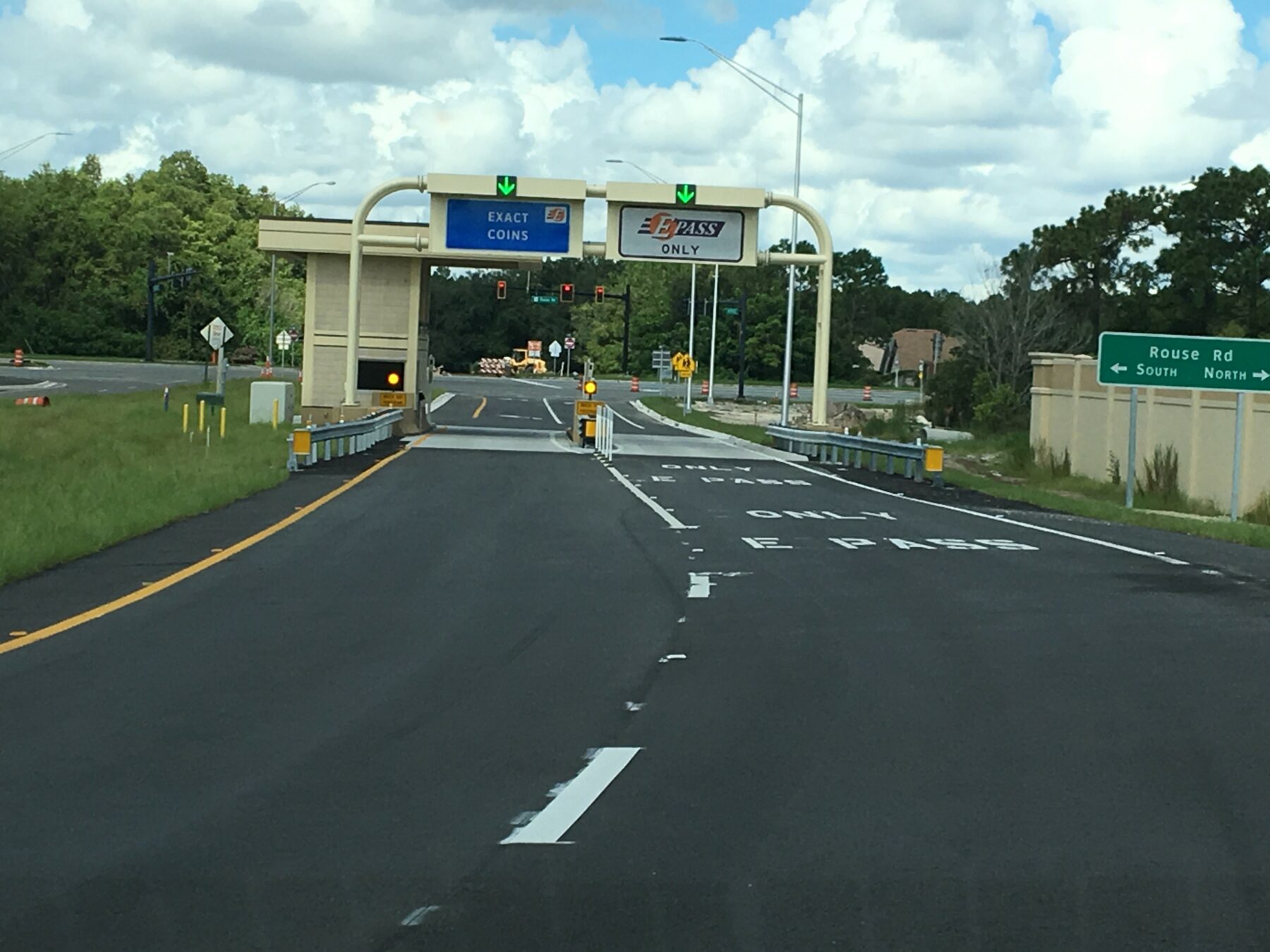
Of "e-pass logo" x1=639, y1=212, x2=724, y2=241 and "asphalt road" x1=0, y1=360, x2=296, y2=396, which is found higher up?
"e-pass logo" x1=639, y1=212, x2=724, y2=241

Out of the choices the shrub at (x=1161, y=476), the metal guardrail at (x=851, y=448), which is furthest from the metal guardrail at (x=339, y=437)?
the shrub at (x=1161, y=476)

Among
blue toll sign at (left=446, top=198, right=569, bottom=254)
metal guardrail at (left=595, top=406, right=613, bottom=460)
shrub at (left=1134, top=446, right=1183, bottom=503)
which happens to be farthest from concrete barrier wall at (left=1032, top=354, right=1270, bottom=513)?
blue toll sign at (left=446, top=198, right=569, bottom=254)

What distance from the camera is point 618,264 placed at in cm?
18788

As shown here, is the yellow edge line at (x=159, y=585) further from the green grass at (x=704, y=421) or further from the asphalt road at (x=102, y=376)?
the asphalt road at (x=102, y=376)

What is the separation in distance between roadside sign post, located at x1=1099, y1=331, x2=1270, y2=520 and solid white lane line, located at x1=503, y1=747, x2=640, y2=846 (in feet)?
72.7

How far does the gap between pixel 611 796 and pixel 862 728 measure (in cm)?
209

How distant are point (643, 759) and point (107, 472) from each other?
22.1 metres

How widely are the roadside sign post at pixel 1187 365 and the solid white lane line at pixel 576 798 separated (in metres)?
22.1

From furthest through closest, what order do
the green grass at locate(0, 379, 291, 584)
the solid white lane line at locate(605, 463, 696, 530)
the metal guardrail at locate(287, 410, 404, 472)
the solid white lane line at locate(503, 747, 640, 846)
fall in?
the metal guardrail at locate(287, 410, 404, 472), the solid white lane line at locate(605, 463, 696, 530), the green grass at locate(0, 379, 291, 584), the solid white lane line at locate(503, 747, 640, 846)

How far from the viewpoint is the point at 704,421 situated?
2795 inches

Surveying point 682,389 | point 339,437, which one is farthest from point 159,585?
point 682,389

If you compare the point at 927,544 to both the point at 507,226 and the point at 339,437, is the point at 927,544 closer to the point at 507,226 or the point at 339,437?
the point at 339,437

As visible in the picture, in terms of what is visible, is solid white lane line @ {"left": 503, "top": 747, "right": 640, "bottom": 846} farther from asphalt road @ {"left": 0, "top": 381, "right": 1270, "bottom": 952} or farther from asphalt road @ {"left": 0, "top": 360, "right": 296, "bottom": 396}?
asphalt road @ {"left": 0, "top": 360, "right": 296, "bottom": 396}

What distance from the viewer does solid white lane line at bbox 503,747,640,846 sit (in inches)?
285
